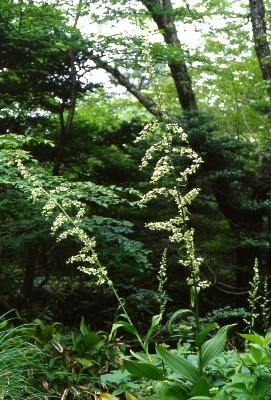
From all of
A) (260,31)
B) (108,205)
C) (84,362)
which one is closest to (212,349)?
(84,362)

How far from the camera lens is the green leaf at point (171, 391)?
2336mm

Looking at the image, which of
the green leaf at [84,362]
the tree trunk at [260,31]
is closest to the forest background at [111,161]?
the tree trunk at [260,31]

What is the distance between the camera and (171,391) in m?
2.37

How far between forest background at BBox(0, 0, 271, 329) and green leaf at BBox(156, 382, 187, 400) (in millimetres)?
2404

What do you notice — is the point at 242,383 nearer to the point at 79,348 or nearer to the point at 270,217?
the point at 79,348

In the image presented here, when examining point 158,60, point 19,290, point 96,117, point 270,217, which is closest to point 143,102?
point 96,117

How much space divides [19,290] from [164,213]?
8.41ft

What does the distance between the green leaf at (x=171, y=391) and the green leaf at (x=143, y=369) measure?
0.39 ft

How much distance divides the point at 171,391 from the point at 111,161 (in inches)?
199

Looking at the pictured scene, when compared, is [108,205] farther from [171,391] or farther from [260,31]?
[260,31]

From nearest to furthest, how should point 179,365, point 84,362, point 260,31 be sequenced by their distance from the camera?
point 179,365 < point 84,362 < point 260,31

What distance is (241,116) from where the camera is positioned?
9977 millimetres

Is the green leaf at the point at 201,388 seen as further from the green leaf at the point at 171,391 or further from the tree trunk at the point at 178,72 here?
the tree trunk at the point at 178,72

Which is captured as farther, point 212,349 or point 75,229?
point 75,229
